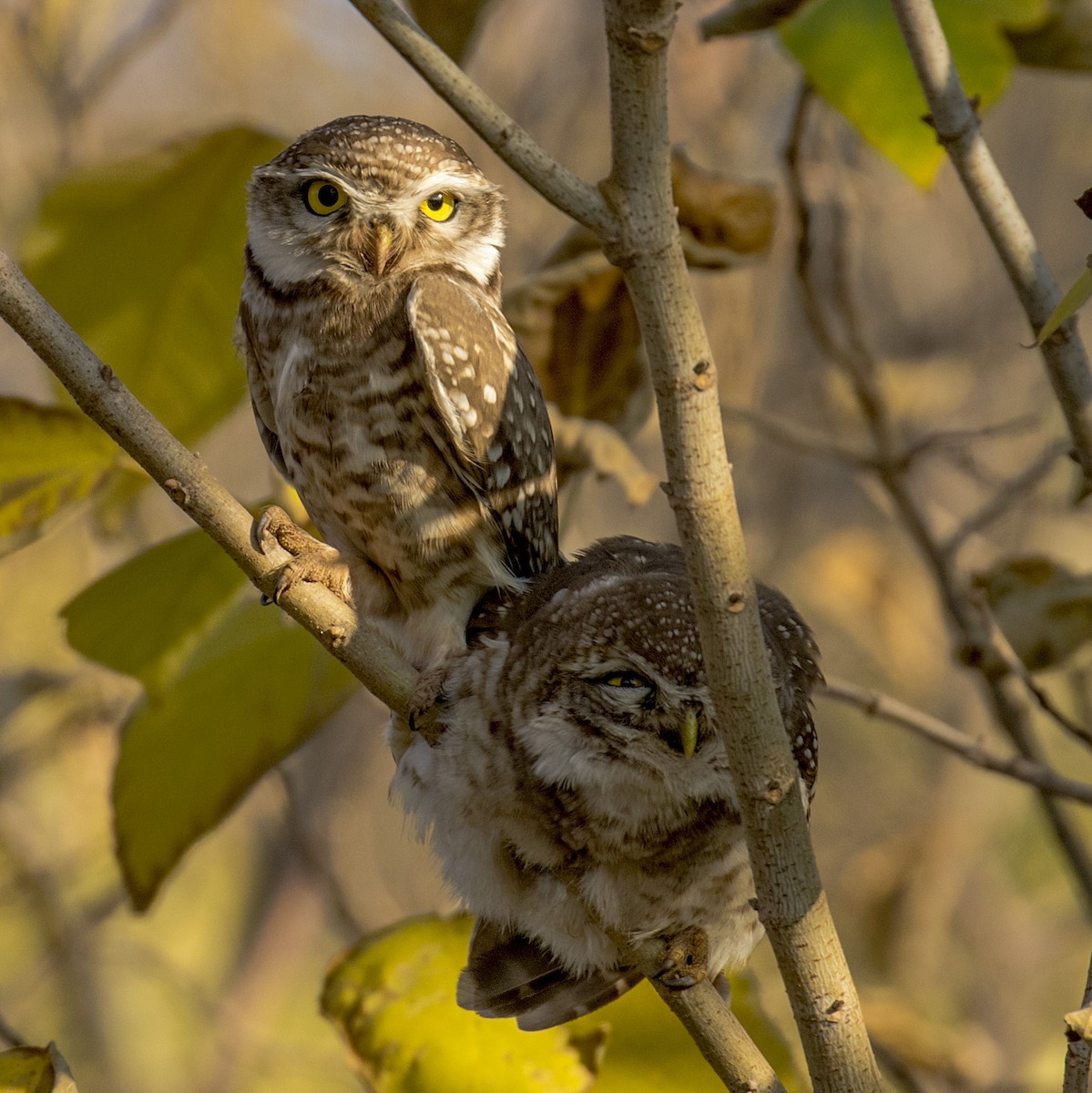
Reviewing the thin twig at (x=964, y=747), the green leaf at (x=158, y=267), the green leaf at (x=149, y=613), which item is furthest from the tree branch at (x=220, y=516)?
the thin twig at (x=964, y=747)

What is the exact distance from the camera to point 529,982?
9.30 ft

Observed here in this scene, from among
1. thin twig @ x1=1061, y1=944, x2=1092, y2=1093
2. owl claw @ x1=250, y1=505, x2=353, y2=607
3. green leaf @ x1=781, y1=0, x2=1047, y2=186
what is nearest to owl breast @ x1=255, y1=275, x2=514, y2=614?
owl claw @ x1=250, y1=505, x2=353, y2=607

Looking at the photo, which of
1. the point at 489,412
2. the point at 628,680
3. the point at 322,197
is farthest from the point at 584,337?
the point at 628,680

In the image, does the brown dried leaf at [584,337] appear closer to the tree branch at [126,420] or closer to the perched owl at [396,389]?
the perched owl at [396,389]

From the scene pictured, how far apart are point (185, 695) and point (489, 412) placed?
878 millimetres

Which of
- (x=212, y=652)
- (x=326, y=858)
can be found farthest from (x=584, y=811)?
Answer: (x=326, y=858)

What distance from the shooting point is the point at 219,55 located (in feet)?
22.3

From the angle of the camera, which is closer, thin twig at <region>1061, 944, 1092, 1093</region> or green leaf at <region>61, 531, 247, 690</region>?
thin twig at <region>1061, 944, 1092, 1093</region>

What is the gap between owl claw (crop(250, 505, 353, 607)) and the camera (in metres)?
2.59

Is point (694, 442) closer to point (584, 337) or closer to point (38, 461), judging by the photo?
point (38, 461)

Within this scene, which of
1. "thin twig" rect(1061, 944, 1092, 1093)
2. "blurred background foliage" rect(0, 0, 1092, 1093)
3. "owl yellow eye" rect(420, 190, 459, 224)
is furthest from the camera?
"owl yellow eye" rect(420, 190, 459, 224)

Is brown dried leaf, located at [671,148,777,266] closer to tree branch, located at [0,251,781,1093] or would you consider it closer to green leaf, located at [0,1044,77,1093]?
tree branch, located at [0,251,781,1093]

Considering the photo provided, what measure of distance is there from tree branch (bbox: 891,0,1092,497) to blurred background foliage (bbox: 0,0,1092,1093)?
226 mm

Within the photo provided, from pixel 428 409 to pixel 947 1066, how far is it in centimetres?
286
